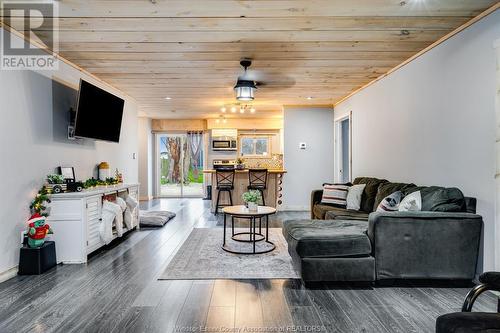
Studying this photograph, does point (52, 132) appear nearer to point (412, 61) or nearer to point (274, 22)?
point (274, 22)

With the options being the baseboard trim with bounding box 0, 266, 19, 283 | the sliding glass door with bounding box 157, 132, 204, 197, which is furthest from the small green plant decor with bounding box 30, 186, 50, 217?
the sliding glass door with bounding box 157, 132, 204, 197

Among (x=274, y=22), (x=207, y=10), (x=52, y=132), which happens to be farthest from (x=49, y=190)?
(x=274, y=22)

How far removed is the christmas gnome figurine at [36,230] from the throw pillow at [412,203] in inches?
143

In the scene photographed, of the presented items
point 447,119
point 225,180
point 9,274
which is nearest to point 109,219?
point 9,274

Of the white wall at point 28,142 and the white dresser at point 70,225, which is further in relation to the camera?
the white dresser at point 70,225

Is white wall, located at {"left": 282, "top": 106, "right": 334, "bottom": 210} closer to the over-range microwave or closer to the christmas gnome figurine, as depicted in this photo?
the over-range microwave

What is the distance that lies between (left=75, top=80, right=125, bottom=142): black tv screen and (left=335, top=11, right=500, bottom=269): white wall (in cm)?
407

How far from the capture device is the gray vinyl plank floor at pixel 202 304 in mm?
2201

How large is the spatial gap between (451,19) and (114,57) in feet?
12.1

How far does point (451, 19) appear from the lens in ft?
9.80

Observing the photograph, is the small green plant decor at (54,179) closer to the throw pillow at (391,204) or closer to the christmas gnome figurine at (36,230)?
the christmas gnome figurine at (36,230)

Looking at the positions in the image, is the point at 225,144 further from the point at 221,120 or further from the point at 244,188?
the point at 244,188

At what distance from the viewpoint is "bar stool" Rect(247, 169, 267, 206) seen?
6846mm

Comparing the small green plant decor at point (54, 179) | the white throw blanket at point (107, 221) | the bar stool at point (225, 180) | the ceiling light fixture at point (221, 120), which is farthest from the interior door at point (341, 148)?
the small green plant decor at point (54, 179)
